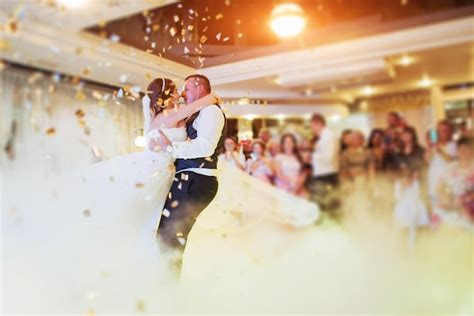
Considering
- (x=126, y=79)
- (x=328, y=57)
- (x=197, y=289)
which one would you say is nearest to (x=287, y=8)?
(x=328, y=57)

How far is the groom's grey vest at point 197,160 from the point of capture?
0.37 metres

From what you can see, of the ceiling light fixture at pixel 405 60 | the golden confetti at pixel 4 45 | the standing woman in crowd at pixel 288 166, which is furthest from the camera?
the standing woman in crowd at pixel 288 166

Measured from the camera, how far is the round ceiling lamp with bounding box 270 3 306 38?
1.49 feet

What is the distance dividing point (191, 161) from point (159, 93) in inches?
2.7

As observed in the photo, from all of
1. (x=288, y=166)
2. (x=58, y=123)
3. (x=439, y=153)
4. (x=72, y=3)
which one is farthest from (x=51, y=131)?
(x=439, y=153)

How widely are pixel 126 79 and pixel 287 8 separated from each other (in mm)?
216

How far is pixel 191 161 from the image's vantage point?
1.22 ft

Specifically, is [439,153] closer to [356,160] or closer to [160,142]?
[356,160]

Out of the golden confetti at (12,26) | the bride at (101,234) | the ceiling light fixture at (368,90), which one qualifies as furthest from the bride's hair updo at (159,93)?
the ceiling light fixture at (368,90)

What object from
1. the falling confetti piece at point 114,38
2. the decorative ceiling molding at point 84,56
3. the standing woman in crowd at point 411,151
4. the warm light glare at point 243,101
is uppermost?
the falling confetti piece at point 114,38

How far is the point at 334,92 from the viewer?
491 mm

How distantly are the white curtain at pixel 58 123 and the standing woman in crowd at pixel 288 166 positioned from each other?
0.23m

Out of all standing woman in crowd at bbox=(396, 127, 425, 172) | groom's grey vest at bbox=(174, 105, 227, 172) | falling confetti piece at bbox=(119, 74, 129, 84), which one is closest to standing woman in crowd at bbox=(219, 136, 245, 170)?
groom's grey vest at bbox=(174, 105, 227, 172)

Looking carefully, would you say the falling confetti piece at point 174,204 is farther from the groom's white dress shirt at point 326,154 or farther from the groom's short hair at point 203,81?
the groom's white dress shirt at point 326,154
